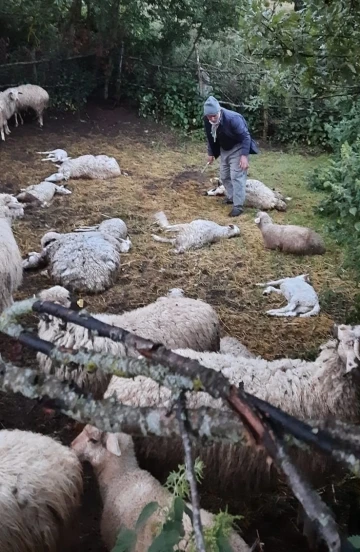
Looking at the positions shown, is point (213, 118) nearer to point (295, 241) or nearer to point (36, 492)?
point (295, 241)

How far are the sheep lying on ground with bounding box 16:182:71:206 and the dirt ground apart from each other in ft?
0.55

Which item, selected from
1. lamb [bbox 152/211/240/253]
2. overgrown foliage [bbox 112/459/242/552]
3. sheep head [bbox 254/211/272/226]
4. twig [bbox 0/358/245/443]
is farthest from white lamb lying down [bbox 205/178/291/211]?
twig [bbox 0/358/245/443]

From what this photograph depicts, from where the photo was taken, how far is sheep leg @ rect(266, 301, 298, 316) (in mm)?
5398

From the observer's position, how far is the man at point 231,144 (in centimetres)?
786

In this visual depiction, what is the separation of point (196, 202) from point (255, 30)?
4579mm

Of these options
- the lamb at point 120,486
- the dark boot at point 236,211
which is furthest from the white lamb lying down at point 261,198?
the lamb at point 120,486

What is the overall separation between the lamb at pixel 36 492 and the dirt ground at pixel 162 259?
383mm

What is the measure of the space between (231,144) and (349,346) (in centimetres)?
539

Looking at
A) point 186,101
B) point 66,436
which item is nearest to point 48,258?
point 66,436

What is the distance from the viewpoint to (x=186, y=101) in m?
12.5

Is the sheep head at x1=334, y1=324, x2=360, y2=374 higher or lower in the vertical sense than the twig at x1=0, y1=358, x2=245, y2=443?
lower

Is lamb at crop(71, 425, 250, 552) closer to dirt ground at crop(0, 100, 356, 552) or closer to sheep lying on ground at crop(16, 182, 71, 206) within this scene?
dirt ground at crop(0, 100, 356, 552)

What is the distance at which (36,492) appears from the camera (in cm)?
252

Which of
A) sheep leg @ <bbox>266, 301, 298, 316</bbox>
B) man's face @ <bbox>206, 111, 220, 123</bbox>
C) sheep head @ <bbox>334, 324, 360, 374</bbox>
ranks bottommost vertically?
sheep leg @ <bbox>266, 301, 298, 316</bbox>
